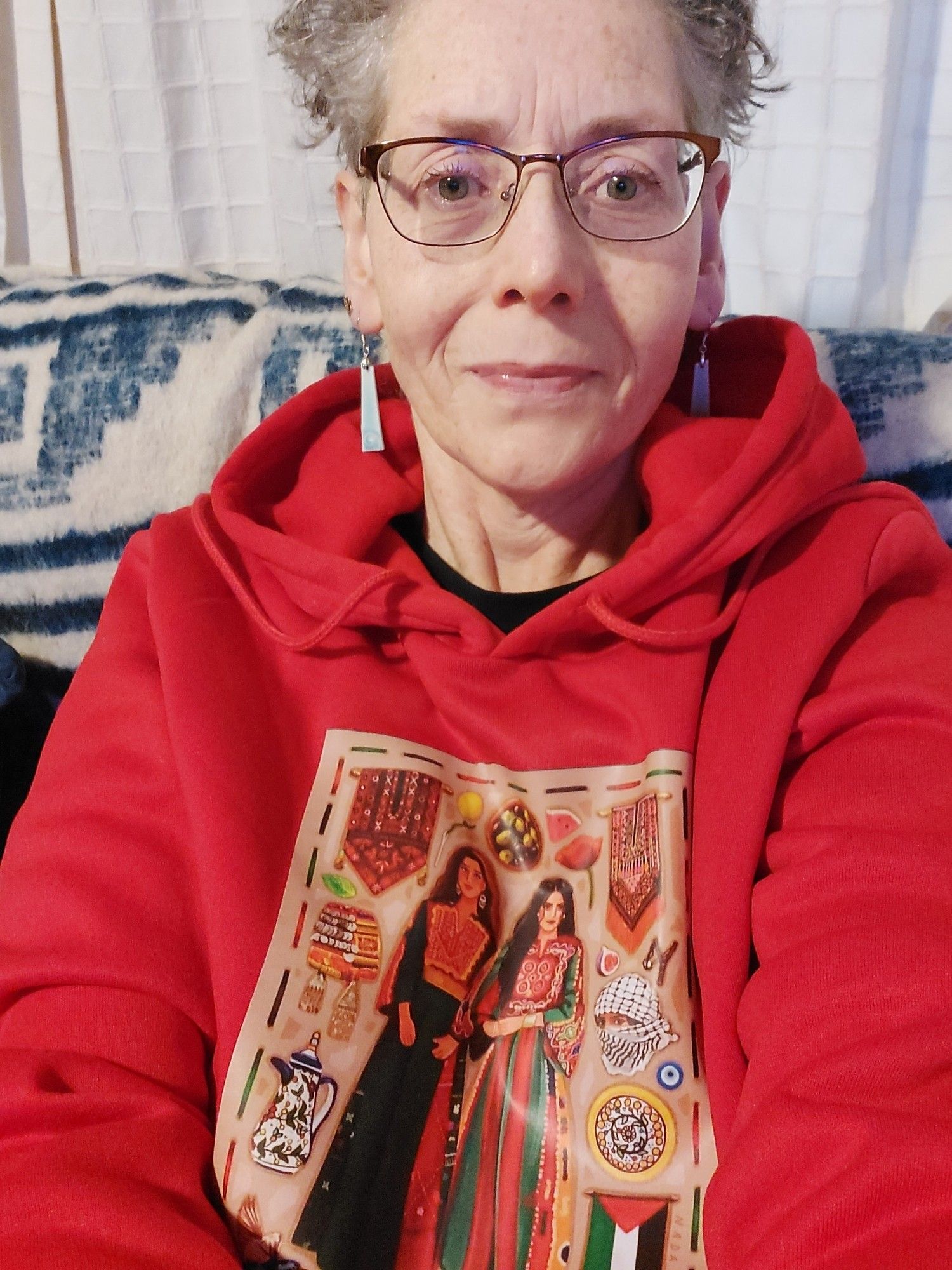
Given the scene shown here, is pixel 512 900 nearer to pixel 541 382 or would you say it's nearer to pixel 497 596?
pixel 497 596

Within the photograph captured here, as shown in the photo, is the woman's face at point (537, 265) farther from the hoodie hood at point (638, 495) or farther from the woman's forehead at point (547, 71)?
the hoodie hood at point (638, 495)

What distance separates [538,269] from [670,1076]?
0.72m

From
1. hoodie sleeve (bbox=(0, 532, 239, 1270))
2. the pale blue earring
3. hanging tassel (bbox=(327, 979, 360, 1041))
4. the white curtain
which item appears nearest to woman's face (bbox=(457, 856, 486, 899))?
hanging tassel (bbox=(327, 979, 360, 1041))

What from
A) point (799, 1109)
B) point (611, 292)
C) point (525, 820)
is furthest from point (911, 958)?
point (611, 292)

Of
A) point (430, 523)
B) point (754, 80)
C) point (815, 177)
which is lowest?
point (430, 523)

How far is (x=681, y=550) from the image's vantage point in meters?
0.97

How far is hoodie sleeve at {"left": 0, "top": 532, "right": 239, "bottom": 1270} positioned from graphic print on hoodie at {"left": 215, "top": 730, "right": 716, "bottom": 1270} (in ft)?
0.21

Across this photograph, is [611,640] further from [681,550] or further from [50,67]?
[50,67]

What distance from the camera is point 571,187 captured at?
925 mm

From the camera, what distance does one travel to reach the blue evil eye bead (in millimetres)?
856

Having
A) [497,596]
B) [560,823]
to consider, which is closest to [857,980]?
[560,823]

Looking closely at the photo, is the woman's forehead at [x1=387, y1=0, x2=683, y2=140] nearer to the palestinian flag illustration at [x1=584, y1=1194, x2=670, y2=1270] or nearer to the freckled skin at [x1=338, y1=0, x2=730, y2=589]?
the freckled skin at [x1=338, y1=0, x2=730, y2=589]

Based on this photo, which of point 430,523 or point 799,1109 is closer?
point 799,1109

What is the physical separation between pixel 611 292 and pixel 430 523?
391mm
